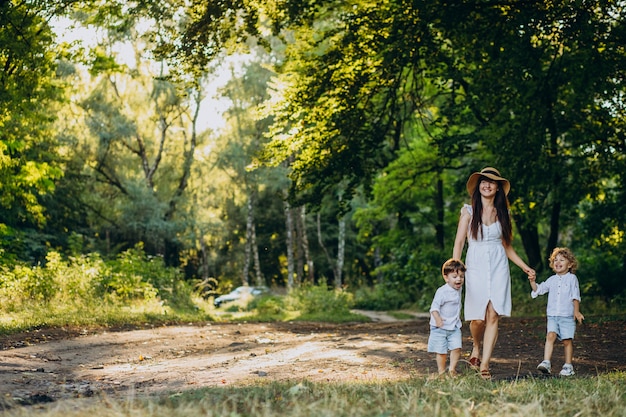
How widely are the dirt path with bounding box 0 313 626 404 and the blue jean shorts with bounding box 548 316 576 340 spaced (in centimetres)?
50

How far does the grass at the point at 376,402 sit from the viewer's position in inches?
166

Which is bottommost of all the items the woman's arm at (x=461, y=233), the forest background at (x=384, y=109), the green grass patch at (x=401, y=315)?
the green grass patch at (x=401, y=315)

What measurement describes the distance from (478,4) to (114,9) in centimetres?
671

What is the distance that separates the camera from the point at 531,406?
4.32m

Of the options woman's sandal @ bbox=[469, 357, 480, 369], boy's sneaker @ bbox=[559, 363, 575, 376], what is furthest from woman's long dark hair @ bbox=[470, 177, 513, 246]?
boy's sneaker @ bbox=[559, 363, 575, 376]

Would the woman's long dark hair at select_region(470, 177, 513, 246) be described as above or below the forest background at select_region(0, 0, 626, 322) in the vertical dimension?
below

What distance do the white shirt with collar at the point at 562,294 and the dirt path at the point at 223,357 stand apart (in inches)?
29.2

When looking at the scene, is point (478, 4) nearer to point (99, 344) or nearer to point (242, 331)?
point (242, 331)

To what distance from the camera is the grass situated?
13.9 ft

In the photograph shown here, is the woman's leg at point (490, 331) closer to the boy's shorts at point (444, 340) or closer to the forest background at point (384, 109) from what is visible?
the boy's shorts at point (444, 340)

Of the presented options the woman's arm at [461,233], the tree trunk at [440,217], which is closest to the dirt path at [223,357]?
the woman's arm at [461,233]

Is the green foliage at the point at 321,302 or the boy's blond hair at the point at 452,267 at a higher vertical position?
the boy's blond hair at the point at 452,267

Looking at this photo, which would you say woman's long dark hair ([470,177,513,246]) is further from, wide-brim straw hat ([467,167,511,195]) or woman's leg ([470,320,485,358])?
woman's leg ([470,320,485,358])

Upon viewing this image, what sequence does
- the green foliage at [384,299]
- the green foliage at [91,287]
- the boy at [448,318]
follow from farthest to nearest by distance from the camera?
the green foliage at [384,299] < the green foliage at [91,287] < the boy at [448,318]
